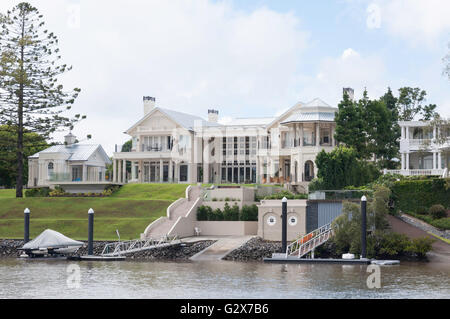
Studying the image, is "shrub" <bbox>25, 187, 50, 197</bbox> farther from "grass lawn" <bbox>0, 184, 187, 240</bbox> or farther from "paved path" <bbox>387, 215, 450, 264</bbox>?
"paved path" <bbox>387, 215, 450, 264</bbox>

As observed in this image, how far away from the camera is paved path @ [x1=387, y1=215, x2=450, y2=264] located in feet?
140

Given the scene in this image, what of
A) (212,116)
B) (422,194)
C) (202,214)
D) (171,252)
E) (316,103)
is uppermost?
(212,116)

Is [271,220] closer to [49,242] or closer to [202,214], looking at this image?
[202,214]

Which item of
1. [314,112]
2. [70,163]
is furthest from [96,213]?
[314,112]

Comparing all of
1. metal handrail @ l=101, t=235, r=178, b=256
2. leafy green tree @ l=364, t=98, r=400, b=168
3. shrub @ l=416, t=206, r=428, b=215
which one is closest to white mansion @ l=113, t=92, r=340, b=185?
leafy green tree @ l=364, t=98, r=400, b=168

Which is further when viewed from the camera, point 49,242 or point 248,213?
point 248,213

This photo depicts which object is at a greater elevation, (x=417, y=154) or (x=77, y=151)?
(x=77, y=151)

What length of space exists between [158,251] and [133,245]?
1693 mm

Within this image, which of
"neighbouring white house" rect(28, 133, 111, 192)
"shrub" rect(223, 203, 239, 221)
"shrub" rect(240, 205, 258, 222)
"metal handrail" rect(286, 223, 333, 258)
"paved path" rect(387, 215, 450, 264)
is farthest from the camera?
"neighbouring white house" rect(28, 133, 111, 192)

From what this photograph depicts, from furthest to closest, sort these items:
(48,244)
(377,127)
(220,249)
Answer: (377,127) < (220,249) < (48,244)

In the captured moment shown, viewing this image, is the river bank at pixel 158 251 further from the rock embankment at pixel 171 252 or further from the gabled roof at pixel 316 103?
the gabled roof at pixel 316 103

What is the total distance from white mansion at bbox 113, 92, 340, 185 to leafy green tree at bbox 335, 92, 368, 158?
24.7ft

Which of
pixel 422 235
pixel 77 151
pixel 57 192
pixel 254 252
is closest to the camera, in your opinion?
pixel 254 252

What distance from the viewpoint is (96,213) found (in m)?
55.8
